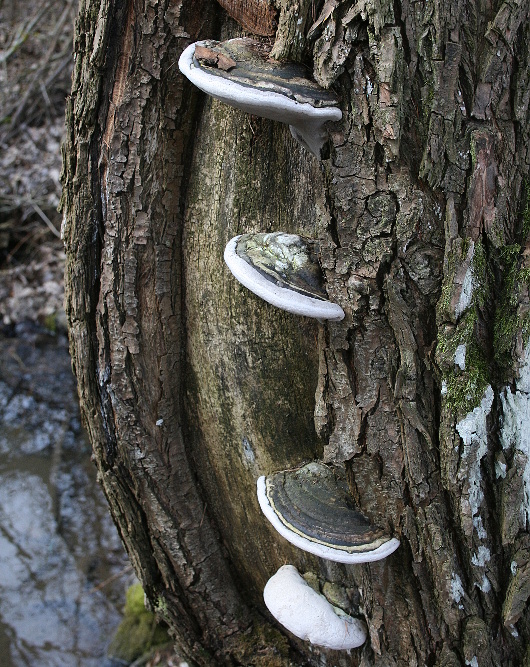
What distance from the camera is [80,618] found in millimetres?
5211

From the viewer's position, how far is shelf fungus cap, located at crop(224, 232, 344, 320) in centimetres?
157

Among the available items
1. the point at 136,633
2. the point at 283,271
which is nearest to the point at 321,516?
the point at 283,271

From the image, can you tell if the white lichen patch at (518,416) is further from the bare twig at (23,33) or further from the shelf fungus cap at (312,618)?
the bare twig at (23,33)

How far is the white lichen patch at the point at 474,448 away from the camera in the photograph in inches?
68.3

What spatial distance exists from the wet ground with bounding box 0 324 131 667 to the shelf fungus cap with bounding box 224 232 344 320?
442 centimetres

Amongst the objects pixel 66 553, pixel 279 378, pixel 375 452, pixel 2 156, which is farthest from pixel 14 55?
pixel 375 452

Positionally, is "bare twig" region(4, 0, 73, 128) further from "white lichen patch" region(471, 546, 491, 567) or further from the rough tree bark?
"white lichen patch" region(471, 546, 491, 567)

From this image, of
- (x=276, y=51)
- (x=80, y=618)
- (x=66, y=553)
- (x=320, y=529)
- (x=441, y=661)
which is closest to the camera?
(x=276, y=51)

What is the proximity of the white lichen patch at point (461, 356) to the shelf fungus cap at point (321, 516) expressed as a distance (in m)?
0.57

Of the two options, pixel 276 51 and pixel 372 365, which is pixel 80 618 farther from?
pixel 276 51

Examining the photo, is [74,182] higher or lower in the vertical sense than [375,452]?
higher

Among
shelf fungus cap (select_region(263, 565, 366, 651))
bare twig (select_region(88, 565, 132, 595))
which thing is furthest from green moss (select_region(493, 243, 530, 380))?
bare twig (select_region(88, 565, 132, 595))

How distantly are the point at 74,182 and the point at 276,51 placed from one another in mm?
1003

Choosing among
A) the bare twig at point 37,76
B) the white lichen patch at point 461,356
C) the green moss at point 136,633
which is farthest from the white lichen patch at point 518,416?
the bare twig at point 37,76
